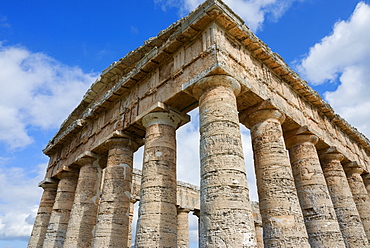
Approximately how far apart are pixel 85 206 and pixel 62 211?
216cm

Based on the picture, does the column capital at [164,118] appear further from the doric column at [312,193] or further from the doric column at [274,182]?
the doric column at [312,193]

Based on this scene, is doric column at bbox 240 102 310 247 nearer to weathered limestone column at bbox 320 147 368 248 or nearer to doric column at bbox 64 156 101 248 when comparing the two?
weathered limestone column at bbox 320 147 368 248

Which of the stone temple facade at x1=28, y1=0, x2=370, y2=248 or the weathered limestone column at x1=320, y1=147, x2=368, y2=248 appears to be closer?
the stone temple facade at x1=28, y1=0, x2=370, y2=248

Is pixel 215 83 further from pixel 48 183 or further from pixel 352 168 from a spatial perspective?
pixel 48 183

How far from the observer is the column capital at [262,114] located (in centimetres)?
991

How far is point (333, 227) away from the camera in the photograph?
32.0ft

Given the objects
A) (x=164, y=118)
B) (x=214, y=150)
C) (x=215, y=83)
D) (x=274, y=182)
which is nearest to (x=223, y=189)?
(x=214, y=150)

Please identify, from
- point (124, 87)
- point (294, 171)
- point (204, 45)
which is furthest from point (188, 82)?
point (294, 171)

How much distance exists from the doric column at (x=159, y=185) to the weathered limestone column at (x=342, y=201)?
7.56m

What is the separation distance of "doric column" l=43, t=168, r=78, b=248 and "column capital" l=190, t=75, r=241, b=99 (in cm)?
901

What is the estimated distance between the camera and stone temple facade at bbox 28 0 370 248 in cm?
754

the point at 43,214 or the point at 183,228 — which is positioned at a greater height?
the point at 43,214

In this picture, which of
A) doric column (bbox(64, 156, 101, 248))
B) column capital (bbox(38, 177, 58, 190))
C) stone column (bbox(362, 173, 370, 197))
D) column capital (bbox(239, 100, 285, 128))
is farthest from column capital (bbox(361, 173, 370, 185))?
column capital (bbox(38, 177, 58, 190))

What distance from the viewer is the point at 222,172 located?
705 centimetres
